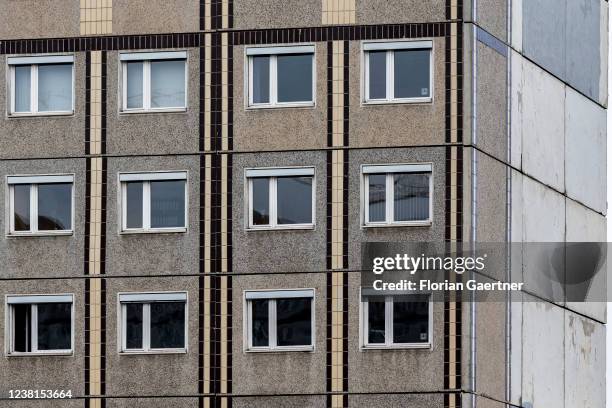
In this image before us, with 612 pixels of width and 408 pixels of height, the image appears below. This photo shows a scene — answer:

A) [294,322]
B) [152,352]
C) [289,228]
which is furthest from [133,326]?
[289,228]

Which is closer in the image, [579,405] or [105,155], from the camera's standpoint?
[105,155]

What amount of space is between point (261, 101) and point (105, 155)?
4065 millimetres

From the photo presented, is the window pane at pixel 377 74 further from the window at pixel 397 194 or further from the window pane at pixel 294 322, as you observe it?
the window pane at pixel 294 322

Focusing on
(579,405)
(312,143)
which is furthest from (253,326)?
(579,405)

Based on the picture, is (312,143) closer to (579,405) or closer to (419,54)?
(419,54)

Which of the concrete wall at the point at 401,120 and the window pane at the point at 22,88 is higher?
the window pane at the point at 22,88

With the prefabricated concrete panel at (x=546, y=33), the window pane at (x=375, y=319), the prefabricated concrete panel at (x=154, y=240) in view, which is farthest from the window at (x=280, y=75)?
the prefabricated concrete panel at (x=546, y=33)

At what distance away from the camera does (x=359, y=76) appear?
2462 inches

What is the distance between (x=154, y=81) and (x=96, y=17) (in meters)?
2.14

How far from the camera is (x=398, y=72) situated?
206 ft

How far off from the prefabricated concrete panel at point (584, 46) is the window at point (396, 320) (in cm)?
1129

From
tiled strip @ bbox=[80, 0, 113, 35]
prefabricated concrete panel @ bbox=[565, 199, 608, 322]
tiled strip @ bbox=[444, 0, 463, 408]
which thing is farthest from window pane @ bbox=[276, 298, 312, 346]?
prefabricated concrete panel @ bbox=[565, 199, 608, 322]

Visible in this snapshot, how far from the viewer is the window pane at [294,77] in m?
62.9

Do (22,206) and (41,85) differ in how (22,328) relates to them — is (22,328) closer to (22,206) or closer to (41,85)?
(22,206)
